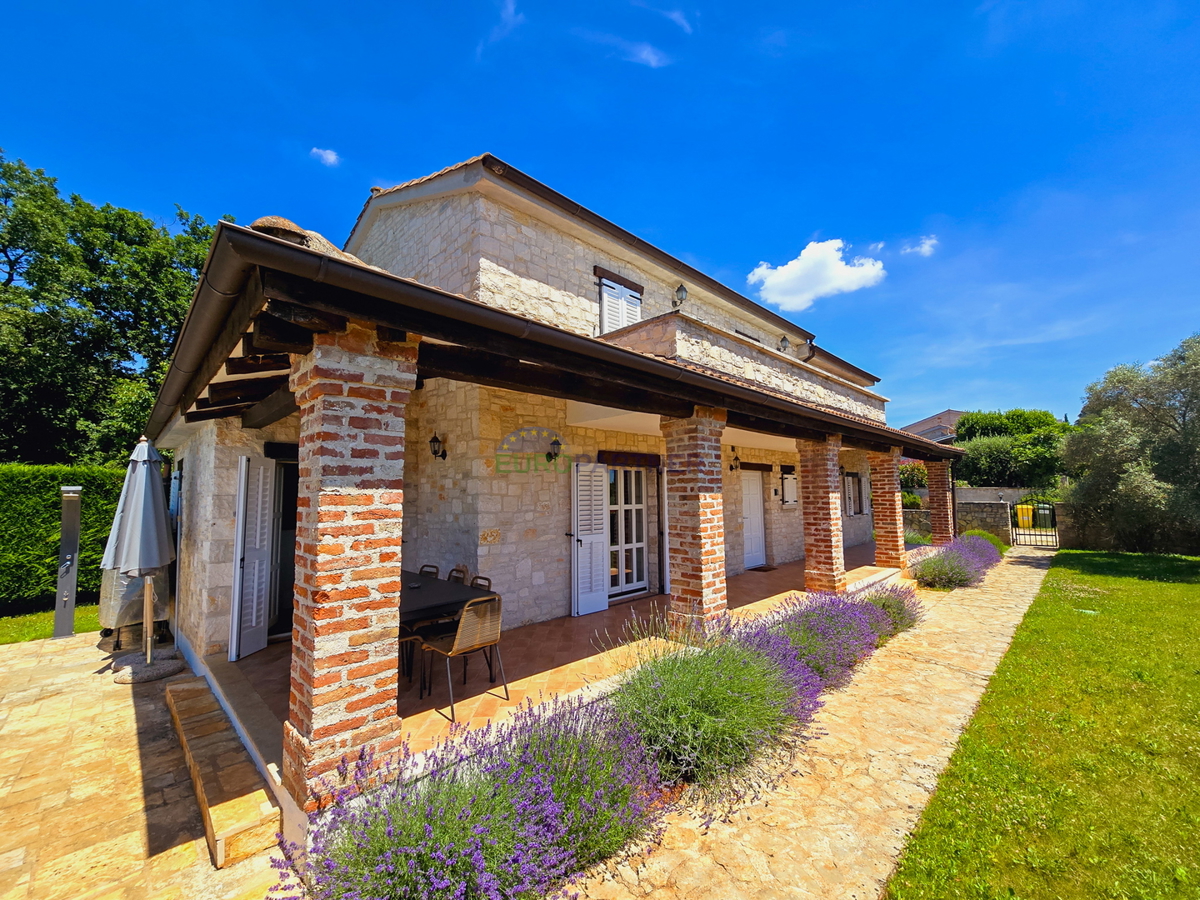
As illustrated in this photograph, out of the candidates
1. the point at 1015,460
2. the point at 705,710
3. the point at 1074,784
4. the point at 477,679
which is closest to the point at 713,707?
the point at 705,710

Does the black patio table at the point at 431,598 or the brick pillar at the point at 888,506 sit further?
the brick pillar at the point at 888,506

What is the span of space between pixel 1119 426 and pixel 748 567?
11.7 m

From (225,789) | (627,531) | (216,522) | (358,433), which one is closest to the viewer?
(358,433)

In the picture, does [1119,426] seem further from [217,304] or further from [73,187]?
[73,187]

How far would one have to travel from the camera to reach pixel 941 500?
12656mm

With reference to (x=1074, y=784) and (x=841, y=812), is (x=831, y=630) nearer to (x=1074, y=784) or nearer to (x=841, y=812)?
(x=1074, y=784)

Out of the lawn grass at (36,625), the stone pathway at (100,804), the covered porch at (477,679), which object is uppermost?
the covered porch at (477,679)

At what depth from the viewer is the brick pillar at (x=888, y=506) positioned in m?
9.52

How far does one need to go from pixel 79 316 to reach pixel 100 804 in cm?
1662

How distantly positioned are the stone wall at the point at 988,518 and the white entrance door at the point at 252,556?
19.2 metres

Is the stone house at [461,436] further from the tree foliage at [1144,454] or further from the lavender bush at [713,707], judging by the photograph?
the tree foliage at [1144,454]

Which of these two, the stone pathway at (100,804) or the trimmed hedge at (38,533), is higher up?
the trimmed hedge at (38,533)

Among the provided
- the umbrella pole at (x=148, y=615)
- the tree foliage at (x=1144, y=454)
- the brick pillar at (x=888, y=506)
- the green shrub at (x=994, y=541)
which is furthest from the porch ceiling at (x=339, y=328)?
the tree foliage at (x=1144, y=454)

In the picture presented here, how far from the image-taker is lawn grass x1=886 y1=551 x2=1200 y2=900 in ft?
7.98
